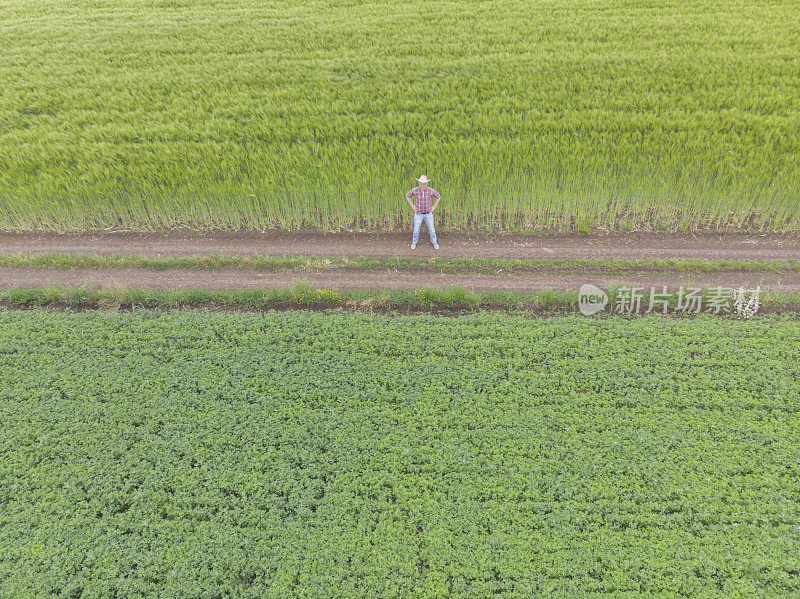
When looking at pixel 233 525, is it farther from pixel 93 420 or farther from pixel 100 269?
pixel 100 269

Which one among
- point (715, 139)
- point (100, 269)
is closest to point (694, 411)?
point (715, 139)

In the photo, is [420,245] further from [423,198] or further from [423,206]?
[423,198]

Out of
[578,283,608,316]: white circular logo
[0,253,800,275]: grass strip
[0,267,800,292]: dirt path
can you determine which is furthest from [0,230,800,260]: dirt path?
[578,283,608,316]: white circular logo

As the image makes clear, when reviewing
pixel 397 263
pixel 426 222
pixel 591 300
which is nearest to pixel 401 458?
pixel 397 263

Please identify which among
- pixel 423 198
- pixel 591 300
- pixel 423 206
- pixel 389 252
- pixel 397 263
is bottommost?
pixel 591 300

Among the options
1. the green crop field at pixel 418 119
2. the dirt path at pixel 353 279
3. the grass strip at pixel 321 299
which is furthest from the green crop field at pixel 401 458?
the green crop field at pixel 418 119

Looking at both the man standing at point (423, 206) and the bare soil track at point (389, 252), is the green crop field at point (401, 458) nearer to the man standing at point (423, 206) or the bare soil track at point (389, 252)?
the bare soil track at point (389, 252)
